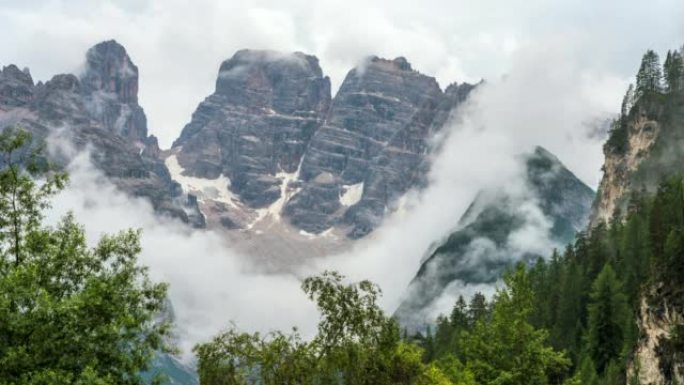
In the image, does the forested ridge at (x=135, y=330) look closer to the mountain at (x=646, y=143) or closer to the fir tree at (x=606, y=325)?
the fir tree at (x=606, y=325)

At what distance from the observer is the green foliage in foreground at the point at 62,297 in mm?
29328

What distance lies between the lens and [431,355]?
144500 mm

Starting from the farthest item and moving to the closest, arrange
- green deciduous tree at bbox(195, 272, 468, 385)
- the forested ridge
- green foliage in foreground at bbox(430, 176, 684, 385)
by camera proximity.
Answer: green foliage in foreground at bbox(430, 176, 684, 385)
green deciduous tree at bbox(195, 272, 468, 385)
the forested ridge

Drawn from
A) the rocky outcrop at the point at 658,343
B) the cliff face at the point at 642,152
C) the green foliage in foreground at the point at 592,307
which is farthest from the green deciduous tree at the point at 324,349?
the cliff face at the point at 642,152

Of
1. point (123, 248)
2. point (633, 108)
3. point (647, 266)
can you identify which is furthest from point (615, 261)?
point (123, 248)

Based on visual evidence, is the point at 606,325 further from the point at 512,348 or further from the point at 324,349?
the point at 324,349

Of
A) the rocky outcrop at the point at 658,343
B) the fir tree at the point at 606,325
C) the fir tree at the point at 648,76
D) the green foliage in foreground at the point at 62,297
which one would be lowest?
the green foliage in foreground at the point at 62,297

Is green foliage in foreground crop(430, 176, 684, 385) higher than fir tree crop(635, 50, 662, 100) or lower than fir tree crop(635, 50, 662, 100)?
lower

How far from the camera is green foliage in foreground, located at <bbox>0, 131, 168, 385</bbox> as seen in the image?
29.3 m

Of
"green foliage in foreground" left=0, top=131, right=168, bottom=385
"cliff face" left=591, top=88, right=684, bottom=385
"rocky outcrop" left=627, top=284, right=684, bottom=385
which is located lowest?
"green foliage in foreground" left=0, top=131, right=168, bottom=385

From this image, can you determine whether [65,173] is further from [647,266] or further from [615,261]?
[615,261]

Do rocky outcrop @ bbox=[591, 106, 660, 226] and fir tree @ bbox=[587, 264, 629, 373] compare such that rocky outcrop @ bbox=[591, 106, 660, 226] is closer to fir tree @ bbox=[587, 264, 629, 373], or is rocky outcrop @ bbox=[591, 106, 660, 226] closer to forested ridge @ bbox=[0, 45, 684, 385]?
fir tree @ bbox=[587, 264, 629, 373]

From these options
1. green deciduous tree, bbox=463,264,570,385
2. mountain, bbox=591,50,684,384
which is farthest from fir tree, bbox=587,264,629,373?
green deciduous tree, bbox=463,264,570,385

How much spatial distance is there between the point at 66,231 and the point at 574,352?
80601 millimetres
